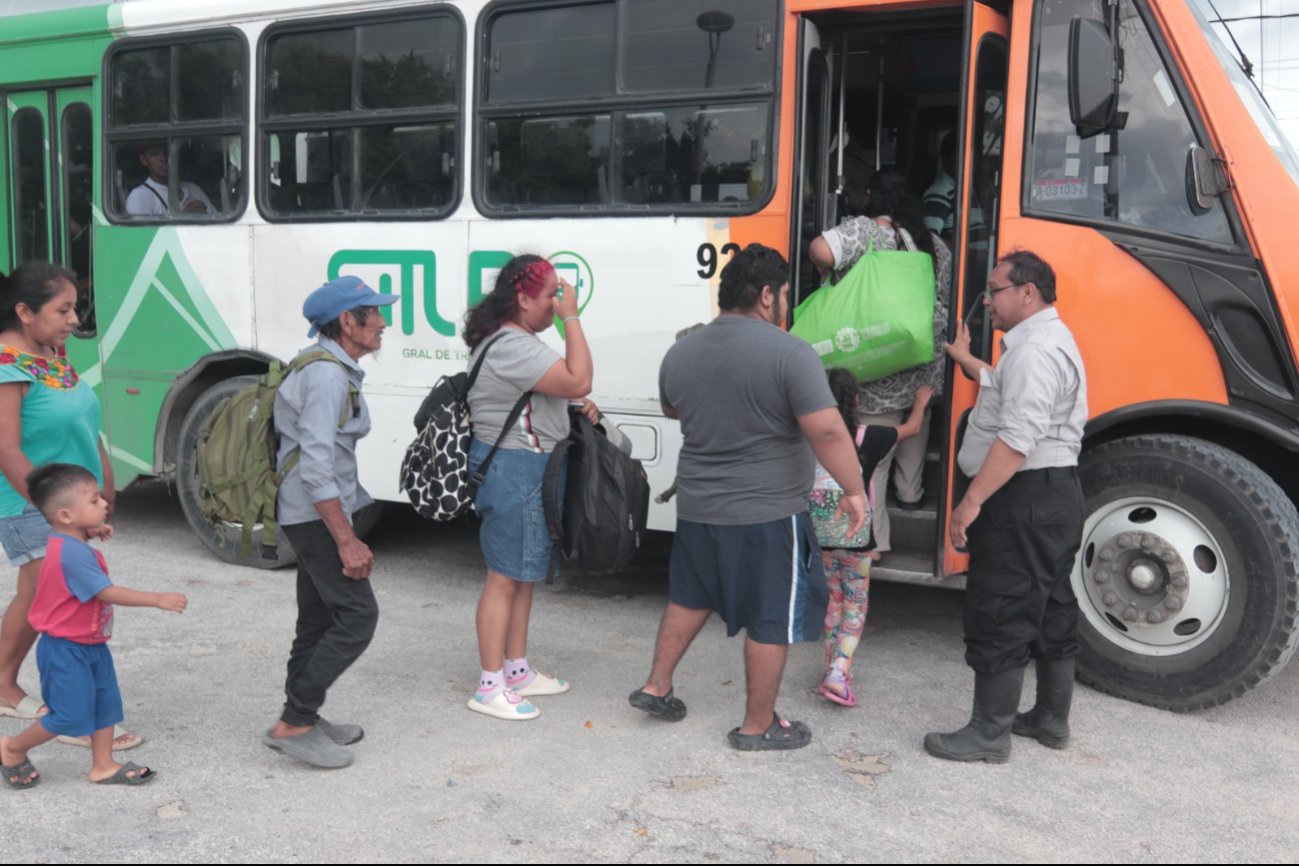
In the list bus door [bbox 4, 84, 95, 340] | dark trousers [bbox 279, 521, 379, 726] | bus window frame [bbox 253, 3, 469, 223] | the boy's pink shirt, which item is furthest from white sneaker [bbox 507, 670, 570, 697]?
bus door [bbox 4, 84, 95, 340]

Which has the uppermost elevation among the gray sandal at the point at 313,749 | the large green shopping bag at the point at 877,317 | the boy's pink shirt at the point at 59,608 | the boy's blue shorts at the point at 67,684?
the large green shopping bag at the point at 877,317

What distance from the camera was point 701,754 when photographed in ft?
13.3

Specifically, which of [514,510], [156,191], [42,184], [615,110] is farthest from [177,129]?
[514,510]

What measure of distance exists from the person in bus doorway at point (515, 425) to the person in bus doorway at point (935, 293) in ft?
3.87

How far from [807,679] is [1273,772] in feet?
5.60

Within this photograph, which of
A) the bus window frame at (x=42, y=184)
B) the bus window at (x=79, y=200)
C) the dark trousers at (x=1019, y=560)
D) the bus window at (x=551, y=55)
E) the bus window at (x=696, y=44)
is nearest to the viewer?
the dark trousers at (x=1019, y=560)

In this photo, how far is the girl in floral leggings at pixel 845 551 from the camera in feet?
14.3

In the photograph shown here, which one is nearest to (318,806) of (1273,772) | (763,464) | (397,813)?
(397,813)

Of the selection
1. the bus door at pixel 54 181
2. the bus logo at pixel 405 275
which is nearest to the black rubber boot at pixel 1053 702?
the bus logo at pixel 405 275

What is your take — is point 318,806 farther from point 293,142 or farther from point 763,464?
point 293,142

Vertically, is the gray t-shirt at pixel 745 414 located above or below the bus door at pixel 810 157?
below

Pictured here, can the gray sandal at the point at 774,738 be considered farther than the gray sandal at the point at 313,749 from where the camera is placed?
Yes

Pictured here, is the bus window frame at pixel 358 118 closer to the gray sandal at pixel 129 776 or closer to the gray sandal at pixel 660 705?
the gray sandal at pixel 660 705

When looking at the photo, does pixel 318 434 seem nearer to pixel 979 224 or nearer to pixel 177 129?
pixel 979 224
